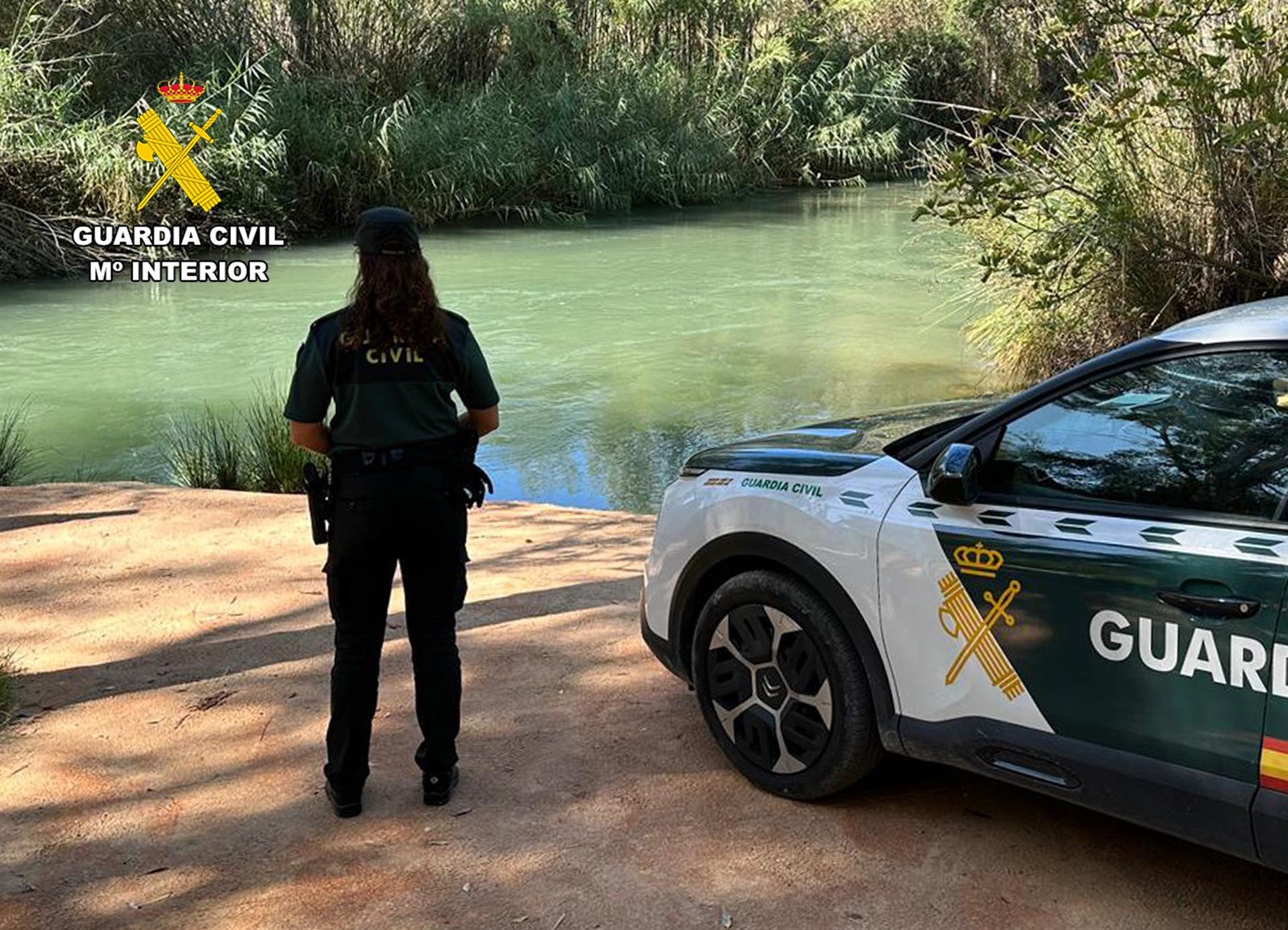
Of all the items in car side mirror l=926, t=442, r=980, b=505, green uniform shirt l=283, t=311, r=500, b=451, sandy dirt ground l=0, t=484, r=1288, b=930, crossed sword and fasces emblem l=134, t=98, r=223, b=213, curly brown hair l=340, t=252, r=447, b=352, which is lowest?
sandy dirt ground l=0, t=484, r=1288, b=930

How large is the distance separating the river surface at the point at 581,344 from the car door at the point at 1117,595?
651 cm

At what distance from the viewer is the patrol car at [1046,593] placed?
292 cm

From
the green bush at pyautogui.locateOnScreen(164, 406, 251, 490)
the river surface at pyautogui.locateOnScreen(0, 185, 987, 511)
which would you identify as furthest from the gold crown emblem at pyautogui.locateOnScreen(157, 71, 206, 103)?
the green bush at pyautogui.locateOnScreen(164, 406, 251, 490)

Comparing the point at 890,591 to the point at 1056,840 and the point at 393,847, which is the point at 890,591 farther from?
the point at 393,847

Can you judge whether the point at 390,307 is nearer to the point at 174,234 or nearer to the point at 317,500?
the point at 317,500

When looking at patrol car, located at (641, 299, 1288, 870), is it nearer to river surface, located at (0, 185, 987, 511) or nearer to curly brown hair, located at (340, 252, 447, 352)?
curly brown hair, located at (340, 252, 447, 352)

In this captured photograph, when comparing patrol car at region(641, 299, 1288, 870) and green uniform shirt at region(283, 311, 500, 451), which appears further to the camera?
green uniform shirt at region(283, 311, 500, 451)

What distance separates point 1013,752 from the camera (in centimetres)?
334

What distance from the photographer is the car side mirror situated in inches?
132

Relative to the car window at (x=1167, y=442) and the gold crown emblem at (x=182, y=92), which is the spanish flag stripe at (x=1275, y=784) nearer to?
the car window at (x=1167, y=442)

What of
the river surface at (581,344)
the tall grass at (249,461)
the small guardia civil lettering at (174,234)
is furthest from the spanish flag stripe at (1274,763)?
the small guardia civil lettering at (174,234)

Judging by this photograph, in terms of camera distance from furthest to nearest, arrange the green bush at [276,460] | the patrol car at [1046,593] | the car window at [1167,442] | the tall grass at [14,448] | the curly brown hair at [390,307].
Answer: the tall grass at [14,448]
the green bush at [276,460]
the curly brown hair at [390,307]
the car window at [1167,442]
the patrol car at [1046,593]

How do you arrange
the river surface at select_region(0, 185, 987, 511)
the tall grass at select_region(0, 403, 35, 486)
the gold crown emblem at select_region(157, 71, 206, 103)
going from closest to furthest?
the tall grass at select_region(0, 403, 35, 486), the river surface at select_region(0, 185, 987, 511), the gold crown emblem at select_region(157, 71, 206, 103)

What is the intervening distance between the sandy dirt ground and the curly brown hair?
56.2 inches
